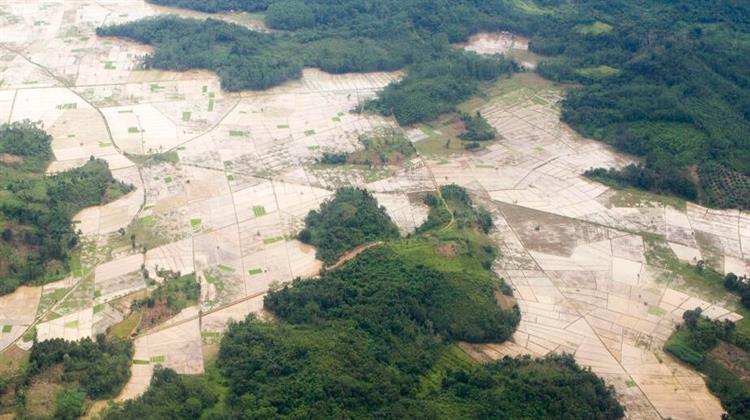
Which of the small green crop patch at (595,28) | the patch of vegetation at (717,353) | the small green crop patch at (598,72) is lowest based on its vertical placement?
the patch of vegetation at (717,353)

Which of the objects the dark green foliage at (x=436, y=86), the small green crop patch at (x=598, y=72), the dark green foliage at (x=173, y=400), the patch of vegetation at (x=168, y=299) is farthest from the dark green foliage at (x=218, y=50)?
the dark green foliage at (x=173, y=400)

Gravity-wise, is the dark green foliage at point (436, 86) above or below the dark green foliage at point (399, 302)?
below

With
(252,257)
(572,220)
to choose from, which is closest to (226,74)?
(252,257)

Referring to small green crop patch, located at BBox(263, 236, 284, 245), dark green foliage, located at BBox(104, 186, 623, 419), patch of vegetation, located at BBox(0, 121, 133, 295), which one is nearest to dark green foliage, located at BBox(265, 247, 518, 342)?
dark green foliage, located at BBox(104, 186, 623, 419)

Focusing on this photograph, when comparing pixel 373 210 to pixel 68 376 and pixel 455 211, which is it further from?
pixel 68 376

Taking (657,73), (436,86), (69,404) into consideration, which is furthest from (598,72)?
(69,404)

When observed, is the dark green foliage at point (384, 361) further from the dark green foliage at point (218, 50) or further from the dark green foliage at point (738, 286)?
the dark green foliage at point (218, 50)

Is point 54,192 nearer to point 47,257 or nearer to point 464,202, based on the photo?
point 47,257
